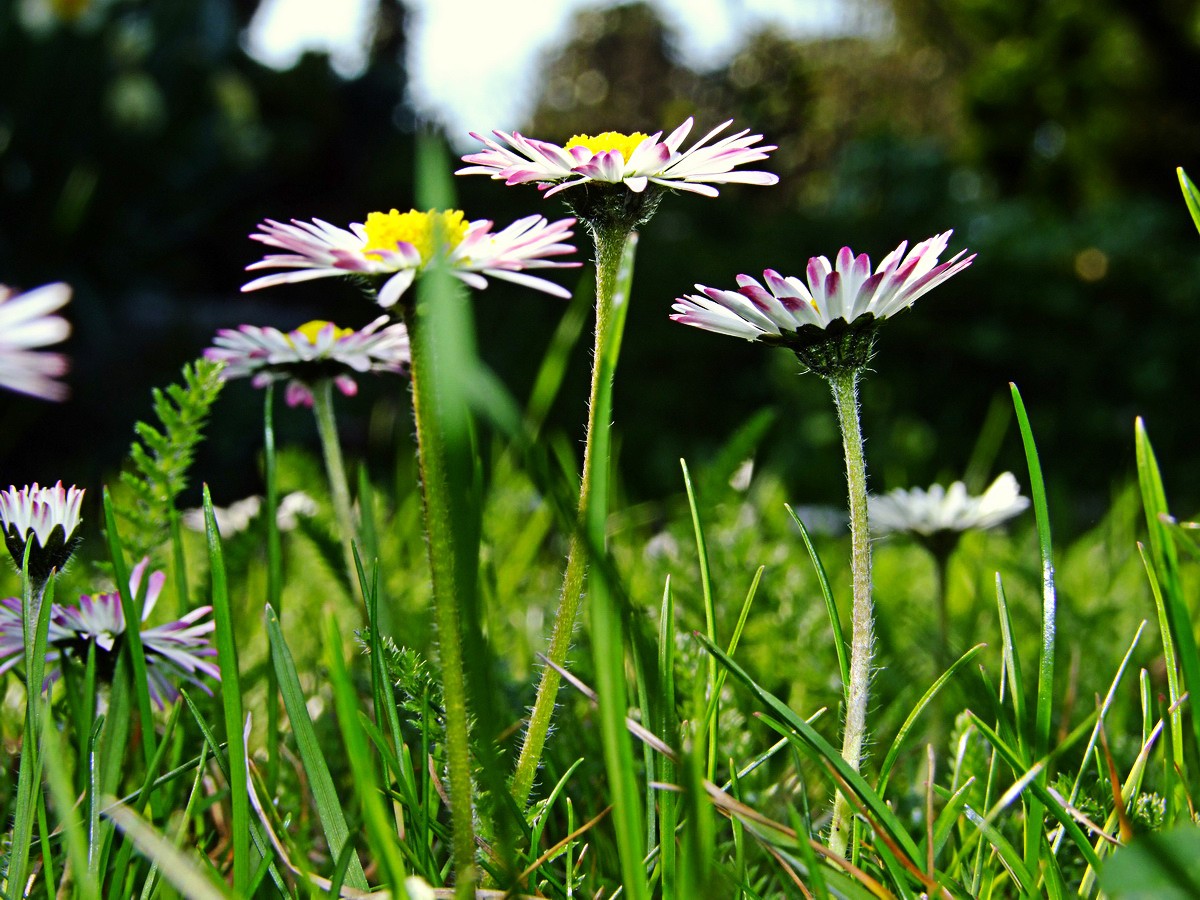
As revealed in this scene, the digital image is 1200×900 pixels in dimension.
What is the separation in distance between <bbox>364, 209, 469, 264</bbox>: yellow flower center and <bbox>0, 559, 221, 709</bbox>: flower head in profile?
301mm

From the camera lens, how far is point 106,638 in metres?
0.69

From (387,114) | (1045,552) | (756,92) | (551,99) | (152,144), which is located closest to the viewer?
(1045,552)

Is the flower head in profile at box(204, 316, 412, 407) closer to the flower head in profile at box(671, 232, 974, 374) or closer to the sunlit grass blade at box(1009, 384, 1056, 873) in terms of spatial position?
the flower head in profile at box(671, 232, 974, 374)

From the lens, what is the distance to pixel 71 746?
2.62ft

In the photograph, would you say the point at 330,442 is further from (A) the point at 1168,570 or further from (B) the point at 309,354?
(A) the point at 1168,570

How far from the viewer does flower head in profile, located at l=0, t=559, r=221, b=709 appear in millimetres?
666

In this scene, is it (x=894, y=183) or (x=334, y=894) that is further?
(x=894, y=183)

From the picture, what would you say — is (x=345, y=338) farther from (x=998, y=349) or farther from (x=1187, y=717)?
(x=998, y=349)

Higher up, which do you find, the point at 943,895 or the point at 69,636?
the point at 69,636

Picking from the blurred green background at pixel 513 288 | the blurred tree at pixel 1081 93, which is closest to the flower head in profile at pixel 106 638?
the blurred green background at pixel 513 288

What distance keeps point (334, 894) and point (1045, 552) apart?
0.40m

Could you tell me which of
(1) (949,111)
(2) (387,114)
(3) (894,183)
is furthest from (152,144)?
(1) (949,111)

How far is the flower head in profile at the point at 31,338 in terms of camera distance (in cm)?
36

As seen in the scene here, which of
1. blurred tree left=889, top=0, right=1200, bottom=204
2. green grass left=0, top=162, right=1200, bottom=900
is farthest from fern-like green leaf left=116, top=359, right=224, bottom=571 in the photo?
blurred tree left=889, top=0, right=1200, bottom=204
